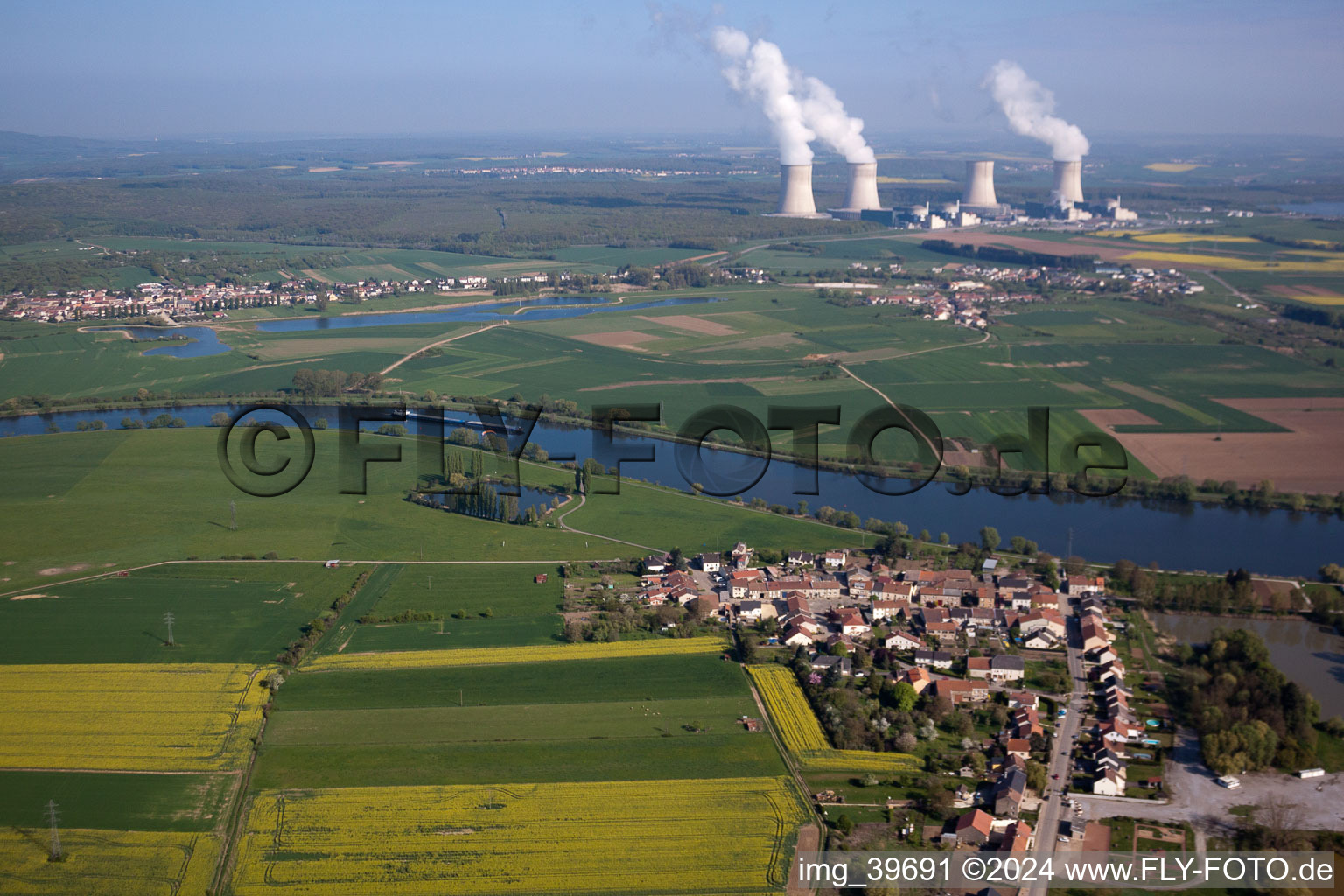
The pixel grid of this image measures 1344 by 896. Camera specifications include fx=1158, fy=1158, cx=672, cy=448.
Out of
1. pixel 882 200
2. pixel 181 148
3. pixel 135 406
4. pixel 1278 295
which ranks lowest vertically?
pixel 135 406

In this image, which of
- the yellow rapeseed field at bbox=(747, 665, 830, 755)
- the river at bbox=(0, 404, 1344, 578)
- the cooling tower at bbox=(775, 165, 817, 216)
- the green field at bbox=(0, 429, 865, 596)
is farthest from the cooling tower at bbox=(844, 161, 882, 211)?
the yellow rapeseed field at bbox=(747, 665, 830, 755)

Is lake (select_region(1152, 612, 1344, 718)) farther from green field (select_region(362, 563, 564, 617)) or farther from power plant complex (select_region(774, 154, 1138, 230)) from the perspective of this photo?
power plant complex (select_region(774, 154, 1138, 230))

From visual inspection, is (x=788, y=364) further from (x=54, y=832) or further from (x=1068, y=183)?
(x=1068, y=183)

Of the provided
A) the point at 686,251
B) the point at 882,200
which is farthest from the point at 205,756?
the point at 882,200

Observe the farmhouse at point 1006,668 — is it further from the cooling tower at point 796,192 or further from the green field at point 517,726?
the cooling tower at point 796,192

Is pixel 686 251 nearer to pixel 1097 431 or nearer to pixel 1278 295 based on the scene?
pixel 1278 295
